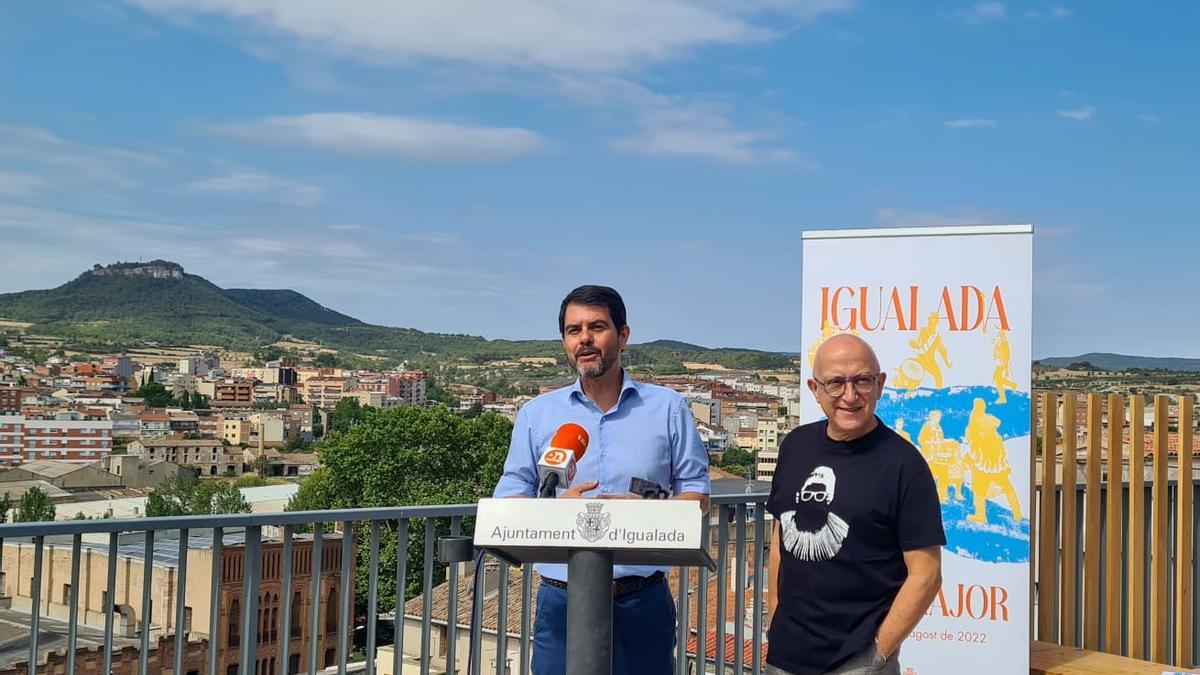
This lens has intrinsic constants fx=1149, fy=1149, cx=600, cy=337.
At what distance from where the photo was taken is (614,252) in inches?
6339

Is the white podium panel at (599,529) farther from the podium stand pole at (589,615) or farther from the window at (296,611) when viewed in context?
the window at (296,611)

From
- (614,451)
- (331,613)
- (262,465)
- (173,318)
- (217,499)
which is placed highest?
(173,318)

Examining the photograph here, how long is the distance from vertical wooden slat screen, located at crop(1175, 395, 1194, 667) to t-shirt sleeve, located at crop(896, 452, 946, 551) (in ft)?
8.41

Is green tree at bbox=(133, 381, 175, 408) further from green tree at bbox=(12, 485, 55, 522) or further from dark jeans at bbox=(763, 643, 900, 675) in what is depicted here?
dark jeans at bbox=(763, 643, 900, 675)

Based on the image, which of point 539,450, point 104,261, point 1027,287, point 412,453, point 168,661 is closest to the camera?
point 539,450

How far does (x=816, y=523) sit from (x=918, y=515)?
0.74ft

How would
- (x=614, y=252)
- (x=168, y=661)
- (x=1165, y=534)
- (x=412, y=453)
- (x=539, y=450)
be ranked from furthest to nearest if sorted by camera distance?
(x=614, y=252) < (x=412, y=453) < (x=1165, y=534) < (x=168, y=661) < (x=539, y=450)

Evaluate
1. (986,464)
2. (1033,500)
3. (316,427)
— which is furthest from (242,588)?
(316,427)

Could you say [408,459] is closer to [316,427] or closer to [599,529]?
[599,529]

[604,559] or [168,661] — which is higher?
[604,559]

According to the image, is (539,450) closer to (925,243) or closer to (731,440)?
(925,243)

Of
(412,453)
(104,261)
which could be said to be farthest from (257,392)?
(412,453)

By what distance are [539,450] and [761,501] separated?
165cm

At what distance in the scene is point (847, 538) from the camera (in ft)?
8.11
